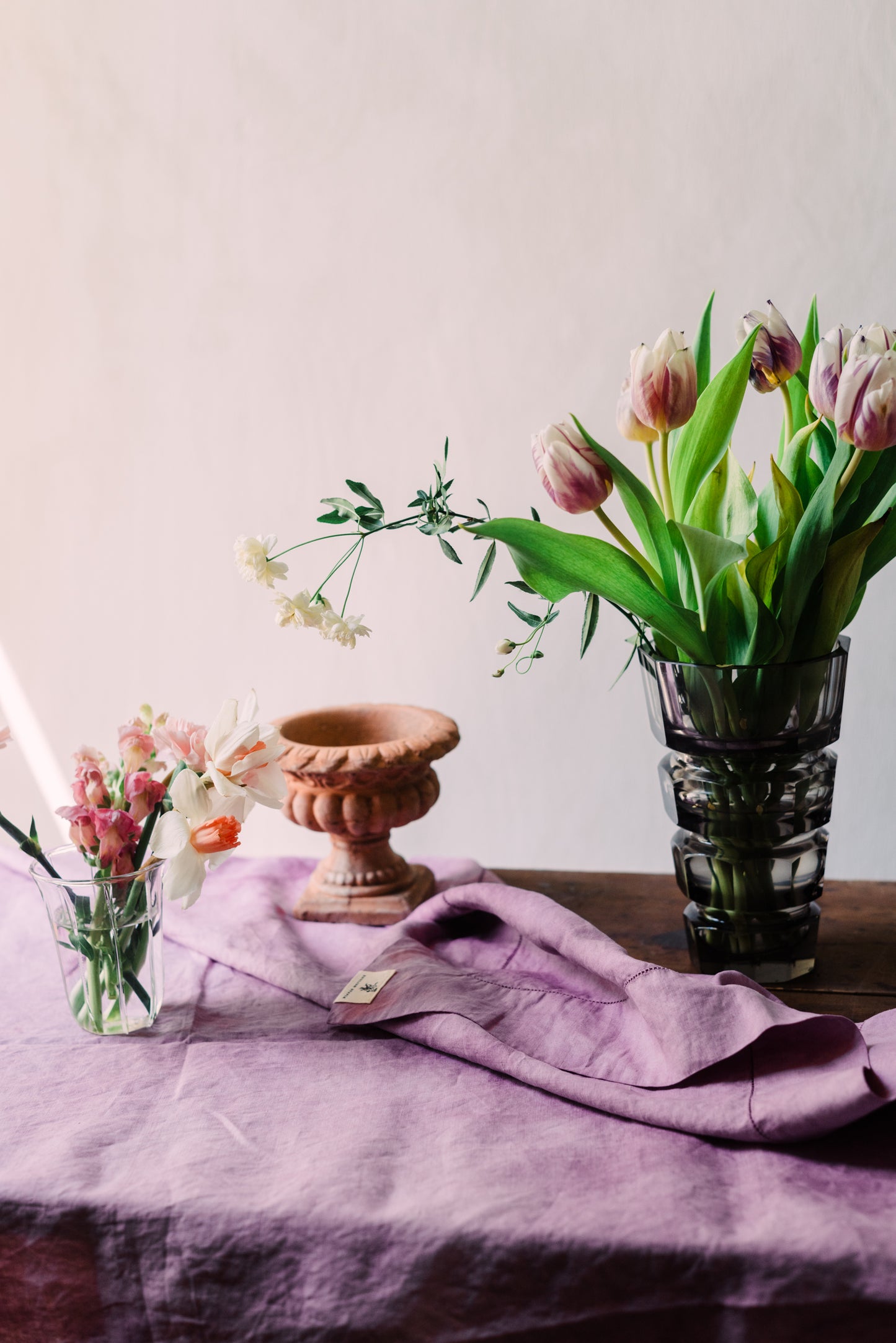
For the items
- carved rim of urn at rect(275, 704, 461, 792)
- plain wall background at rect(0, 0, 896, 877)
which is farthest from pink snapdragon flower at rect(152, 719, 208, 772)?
plain wall background at rect(0, 0, 896, 877)

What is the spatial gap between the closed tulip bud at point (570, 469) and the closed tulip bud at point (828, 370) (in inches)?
6.1

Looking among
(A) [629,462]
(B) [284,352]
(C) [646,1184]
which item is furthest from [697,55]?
(C) [646,1184]

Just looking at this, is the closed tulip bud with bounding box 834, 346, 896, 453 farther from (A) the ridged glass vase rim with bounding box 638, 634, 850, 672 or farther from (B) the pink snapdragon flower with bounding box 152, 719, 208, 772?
(B) the pink snapdragon flower with bounding box 152, 719, 208, 772

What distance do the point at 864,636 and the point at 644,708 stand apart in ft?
1.23

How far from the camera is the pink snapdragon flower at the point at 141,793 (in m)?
0.82

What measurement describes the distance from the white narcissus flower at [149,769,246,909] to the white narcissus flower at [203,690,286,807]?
0.5 inches

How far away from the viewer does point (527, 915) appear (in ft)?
2.95

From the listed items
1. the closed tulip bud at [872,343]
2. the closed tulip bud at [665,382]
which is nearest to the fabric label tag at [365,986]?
the closed tulip bud at [665,382]

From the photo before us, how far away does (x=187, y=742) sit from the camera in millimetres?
802

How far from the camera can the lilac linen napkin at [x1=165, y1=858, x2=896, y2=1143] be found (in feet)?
2.18

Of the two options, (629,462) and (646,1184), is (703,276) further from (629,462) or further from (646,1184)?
(646,1184)

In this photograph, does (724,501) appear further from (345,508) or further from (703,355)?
(345,508)

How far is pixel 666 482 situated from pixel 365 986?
474mm

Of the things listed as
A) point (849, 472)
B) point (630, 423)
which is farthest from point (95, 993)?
point (849, 472)
